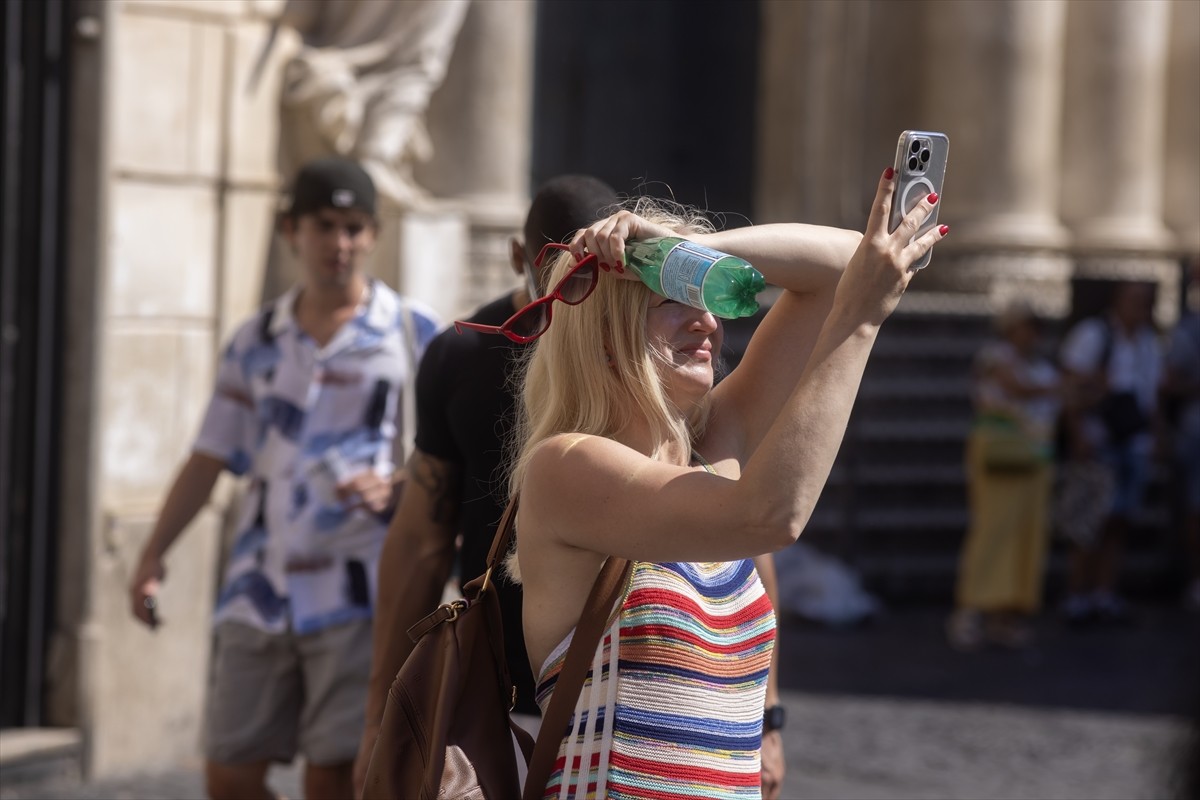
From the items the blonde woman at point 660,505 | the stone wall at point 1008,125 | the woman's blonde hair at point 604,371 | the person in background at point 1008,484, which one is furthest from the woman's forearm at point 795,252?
the stone wall at point 1008,125

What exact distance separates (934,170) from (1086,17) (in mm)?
11750

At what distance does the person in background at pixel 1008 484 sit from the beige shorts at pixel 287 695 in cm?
545

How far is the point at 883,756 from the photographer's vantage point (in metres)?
6.95

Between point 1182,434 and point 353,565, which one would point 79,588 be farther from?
point 1182,434

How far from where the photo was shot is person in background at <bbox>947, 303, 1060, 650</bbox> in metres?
9.24

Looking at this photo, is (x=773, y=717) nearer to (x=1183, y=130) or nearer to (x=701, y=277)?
(x=701, y=277)

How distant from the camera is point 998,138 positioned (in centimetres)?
1331

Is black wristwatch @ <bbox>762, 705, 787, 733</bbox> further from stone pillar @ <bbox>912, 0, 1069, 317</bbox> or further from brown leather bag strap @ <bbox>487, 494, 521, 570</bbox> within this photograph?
stone pillar @ <bbox>912, 0, 1069, 317</bbox>

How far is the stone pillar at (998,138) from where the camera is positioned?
519 inches

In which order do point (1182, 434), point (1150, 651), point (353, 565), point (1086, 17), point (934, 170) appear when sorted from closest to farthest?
point (934, 170) → point (353, 565) → point (1150, 651) → point (1182, 434) → point (1086, 17)

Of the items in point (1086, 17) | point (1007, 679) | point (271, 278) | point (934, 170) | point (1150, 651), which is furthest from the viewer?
point (1086, 17)

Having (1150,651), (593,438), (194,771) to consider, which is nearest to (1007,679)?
(1150,651)

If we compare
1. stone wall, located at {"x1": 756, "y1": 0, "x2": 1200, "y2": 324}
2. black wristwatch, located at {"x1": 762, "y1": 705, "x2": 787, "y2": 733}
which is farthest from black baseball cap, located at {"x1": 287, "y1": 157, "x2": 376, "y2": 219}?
stone wall, located at {"x1": 756, "y1": 0, "x2": 1200, "y2": 324}

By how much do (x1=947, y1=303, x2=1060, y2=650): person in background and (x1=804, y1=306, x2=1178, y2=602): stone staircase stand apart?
1338 millimetres
